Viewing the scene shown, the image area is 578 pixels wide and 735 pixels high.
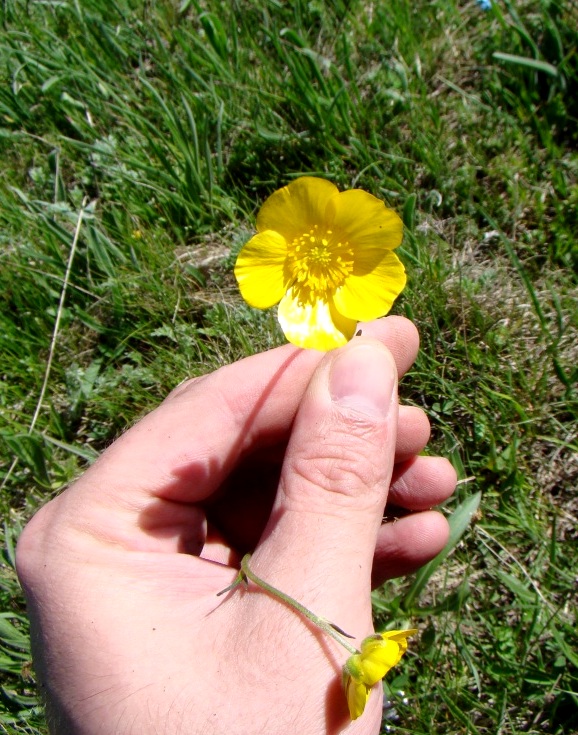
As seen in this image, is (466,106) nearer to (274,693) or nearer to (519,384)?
(519,384)

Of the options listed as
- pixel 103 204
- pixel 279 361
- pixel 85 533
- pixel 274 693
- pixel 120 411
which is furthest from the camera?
pixel 103 204

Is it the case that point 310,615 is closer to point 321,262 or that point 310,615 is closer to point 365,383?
point 365,383

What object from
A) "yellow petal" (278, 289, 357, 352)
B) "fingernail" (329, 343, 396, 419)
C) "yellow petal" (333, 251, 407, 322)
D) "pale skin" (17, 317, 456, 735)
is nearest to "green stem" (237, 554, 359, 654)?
"pale skin" (17, 317, 456, 735)

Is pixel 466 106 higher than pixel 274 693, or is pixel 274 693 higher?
pixel 466 106

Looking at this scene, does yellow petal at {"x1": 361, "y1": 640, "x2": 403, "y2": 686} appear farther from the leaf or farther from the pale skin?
the leaf

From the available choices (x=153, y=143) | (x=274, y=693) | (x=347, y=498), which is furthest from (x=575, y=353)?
(x=153, y=143)

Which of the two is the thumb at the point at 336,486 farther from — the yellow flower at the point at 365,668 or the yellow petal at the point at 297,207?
the yellow petal at the point at 297,207

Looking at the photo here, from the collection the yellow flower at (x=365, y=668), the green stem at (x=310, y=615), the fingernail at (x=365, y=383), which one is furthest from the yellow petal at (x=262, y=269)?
the yellow flower at (x=365, y=668)
